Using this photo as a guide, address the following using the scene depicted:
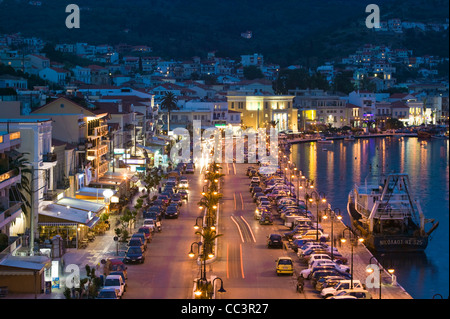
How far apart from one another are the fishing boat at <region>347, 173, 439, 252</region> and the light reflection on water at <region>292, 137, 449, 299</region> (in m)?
0.44

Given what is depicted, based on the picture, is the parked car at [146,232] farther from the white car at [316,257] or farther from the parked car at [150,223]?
the white car at [316,257]

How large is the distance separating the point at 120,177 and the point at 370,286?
1619cm

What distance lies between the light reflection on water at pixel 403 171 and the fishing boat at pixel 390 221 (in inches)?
17.3

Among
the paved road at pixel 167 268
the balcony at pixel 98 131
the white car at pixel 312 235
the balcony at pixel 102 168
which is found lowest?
the paved road at pixel 167 268

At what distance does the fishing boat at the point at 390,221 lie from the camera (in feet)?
79.2

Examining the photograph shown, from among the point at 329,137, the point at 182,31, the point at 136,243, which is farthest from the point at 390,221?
the point at 182,31

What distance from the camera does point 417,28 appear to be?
16625 centimetres

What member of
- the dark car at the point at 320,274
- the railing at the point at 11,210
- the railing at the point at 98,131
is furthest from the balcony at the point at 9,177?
the railing at the point at 98,131

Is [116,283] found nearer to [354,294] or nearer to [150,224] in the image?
[354,294]

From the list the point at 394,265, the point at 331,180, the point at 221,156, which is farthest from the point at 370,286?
the point at 221,156

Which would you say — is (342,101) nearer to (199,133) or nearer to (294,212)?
Answer: (199,133)

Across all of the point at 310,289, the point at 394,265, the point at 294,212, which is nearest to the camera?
the point at 310,289

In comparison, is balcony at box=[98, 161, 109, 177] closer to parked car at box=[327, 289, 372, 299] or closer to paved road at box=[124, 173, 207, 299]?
paved road at box=[124, 173, 207, 299]

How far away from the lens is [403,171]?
53.7 meters
